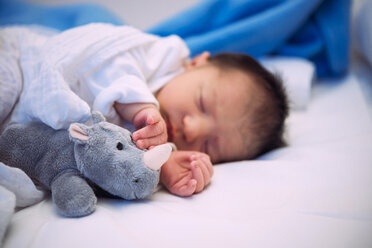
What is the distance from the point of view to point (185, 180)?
0.68 meters

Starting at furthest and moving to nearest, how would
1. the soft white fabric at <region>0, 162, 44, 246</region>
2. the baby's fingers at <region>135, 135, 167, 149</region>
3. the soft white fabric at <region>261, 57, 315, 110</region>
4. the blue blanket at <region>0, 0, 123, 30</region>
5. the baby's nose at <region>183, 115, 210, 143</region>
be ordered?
1. the blue blanket at <region>0, 0, 123, 30</region>
2. the soft white fabric at <region>261, 57, 315, 110</region>
3. the baby's nose at <region>183, 115, 210, 143</region>
4. the baby's fingers at <region>135, 135, 167, 149</region>
5. the soft white fabric at <region>0, 162, 44, 246</region>

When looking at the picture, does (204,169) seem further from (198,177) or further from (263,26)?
(263,26)

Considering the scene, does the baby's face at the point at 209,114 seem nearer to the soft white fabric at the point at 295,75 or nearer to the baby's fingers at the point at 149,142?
the baby's fingers at the point at 149,142

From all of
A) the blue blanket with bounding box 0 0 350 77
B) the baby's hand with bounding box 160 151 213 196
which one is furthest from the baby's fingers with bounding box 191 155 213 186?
the blue blanket with bounding box 0 0 350 77

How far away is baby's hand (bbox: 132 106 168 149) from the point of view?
63 cm

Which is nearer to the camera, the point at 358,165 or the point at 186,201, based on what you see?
the point at 186,201

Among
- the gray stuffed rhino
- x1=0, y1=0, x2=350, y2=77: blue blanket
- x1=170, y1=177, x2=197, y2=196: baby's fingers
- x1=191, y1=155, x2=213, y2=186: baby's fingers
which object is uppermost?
x1=0, y1=0, x2=350, y2=77: blue blanket

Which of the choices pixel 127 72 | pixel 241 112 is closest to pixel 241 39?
pixel 241 112

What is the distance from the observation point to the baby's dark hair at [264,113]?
896 millimetres

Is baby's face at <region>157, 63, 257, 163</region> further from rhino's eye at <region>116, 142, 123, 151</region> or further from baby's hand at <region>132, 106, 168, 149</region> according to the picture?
rhino's eye at <region>116, 142, 123, 151</region>

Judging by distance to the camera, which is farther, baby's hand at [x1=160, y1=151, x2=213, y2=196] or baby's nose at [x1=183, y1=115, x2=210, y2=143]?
baby's nose at [x1=183, y1=115, x2=210, y2=143]

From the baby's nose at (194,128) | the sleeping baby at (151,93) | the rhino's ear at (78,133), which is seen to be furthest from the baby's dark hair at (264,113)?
the rhino's ear at (78,133)

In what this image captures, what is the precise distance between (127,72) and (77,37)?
0.15 metres

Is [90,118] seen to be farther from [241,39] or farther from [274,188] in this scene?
[241,39]
